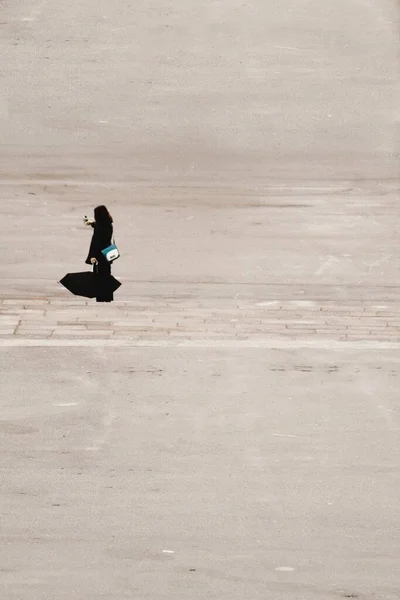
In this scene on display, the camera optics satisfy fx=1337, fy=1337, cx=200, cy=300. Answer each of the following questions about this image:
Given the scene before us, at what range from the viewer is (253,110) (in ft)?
68.7

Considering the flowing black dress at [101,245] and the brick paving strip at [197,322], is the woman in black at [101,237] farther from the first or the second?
the brick paving strip at [197,322]

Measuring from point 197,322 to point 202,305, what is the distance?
878 mm

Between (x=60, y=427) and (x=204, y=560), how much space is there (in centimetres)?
250

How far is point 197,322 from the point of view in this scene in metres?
13.9

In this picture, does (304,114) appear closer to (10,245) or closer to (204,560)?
(10,245)

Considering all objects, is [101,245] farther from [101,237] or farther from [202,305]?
[202,305]

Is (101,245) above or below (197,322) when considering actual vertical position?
above

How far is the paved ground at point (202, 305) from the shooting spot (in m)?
9.79

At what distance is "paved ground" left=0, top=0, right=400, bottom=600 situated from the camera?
9789 mm

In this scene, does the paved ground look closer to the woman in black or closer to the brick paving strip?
the brick paving strip

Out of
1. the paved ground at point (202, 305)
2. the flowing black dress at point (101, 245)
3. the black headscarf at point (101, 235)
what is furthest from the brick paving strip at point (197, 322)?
the black headscarf at point (101, 235)

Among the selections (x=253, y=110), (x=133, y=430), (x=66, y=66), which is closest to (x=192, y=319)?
(x=133, y=430)

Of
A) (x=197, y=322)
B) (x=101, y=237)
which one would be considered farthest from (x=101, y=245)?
(x=197, y=322)

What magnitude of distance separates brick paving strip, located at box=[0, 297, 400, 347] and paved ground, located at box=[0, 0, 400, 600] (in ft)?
0.13
